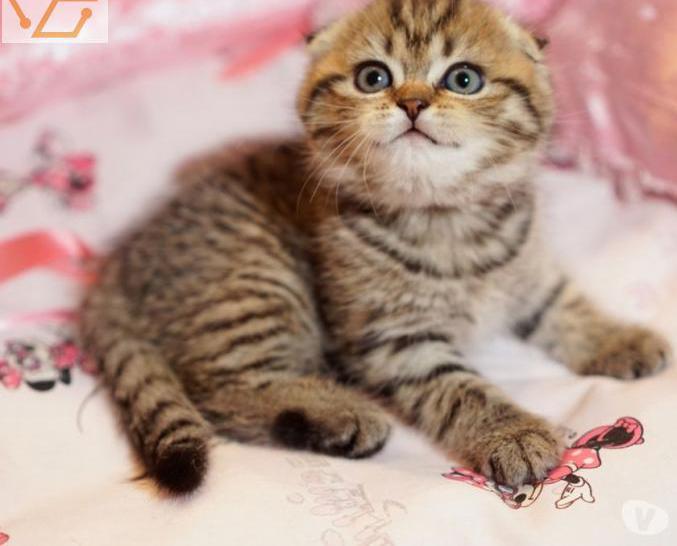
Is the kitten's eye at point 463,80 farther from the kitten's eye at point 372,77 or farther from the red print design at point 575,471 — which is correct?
the red print design at point 575,471

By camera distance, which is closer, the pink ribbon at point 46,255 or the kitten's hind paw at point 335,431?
the kitten's hind paw at point 335,431

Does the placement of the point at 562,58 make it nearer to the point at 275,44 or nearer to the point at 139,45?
the point at 275,44

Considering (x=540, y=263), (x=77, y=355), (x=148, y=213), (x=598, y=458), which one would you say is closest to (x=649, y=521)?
(x=598, y=458)

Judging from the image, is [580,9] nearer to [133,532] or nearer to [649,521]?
[649,521]

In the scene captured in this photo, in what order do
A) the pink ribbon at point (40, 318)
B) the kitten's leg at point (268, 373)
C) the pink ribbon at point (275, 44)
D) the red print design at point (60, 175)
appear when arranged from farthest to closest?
1. the pink ribbon at point (275, 44)
2. the red print design at point (60, 175)
3. the pink ribbon at point (40, 318)
4. the kitten's leg at point (268, 373)

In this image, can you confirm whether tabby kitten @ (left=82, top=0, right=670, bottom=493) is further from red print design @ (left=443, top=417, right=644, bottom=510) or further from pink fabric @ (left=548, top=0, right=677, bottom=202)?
pink fabric @ (left=548, top=0, right=677, bottom=202)

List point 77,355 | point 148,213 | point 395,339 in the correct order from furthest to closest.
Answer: point 148,213
point 77,355
point 395,339

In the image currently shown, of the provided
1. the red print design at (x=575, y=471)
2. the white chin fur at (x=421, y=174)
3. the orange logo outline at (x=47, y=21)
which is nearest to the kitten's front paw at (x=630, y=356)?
the red print design at (x=575, y=471)
